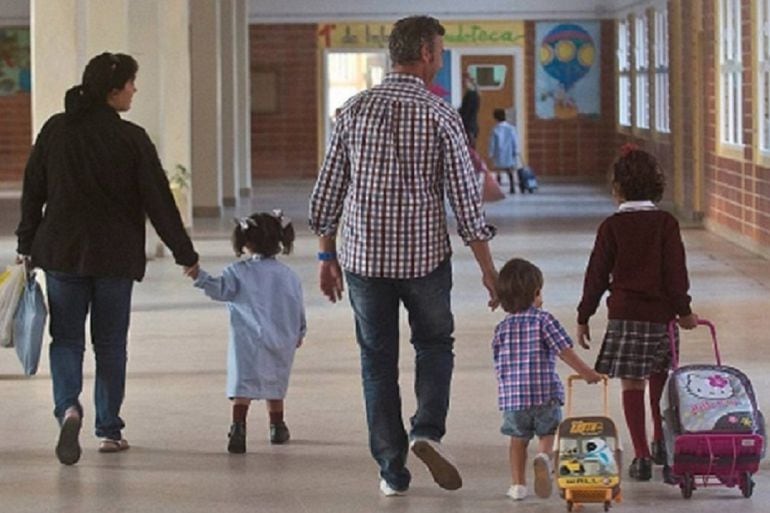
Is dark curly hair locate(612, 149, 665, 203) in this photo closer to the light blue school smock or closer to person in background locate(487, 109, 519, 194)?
the light blue school smock

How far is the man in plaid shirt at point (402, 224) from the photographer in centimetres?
710

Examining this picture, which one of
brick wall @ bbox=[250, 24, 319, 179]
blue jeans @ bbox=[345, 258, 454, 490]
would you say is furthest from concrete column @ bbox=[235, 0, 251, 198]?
blue jeans @ bbox=[345, 258, 454, 490]

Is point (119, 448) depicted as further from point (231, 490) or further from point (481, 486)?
point (481, 486)

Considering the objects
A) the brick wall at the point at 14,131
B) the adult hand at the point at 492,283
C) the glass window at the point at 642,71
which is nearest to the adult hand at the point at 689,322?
the adult hand at the point at 492,283

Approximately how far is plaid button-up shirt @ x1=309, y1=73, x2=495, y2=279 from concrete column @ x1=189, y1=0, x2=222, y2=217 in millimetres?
18868

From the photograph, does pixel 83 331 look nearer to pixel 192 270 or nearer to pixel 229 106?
pixel 192 270

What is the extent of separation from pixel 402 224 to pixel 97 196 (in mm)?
1519

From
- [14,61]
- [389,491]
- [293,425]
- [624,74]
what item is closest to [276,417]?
[293,425]

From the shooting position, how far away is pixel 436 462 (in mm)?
7125

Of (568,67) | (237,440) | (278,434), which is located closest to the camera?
(237,440)

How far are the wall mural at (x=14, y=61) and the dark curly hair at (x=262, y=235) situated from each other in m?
29.9

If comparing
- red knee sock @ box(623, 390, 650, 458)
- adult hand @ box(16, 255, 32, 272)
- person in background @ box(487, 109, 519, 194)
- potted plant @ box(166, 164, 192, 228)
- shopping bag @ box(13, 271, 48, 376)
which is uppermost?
person in background @ box(487, 109, 519, 194)

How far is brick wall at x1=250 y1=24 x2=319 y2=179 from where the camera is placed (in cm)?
3762

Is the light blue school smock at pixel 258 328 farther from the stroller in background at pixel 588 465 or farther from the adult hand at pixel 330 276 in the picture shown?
the stroller in background at pixel 588 465
